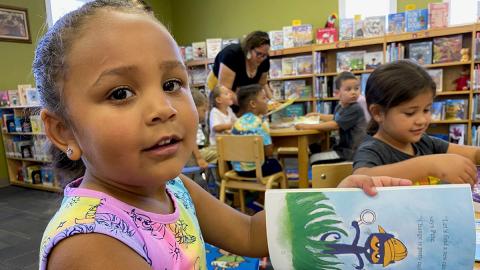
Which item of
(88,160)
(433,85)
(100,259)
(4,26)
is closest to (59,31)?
(88,160)

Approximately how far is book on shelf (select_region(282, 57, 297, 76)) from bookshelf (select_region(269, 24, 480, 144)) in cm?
6

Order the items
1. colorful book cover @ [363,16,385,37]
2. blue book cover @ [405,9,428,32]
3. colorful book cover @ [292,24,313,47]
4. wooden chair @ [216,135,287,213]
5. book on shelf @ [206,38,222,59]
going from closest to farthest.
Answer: wooden chair @ [216,135,287,213]
blue book cover @ [405,9,428,32]
colorful book cover @ [363,16,385,37]
colorful book cover @ [292,24,313,47]
book on shelf @ [206,38,222,59]

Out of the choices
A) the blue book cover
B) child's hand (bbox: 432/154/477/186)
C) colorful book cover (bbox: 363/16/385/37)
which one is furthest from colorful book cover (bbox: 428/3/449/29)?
child's hand (bbox: 432/154/477/186)

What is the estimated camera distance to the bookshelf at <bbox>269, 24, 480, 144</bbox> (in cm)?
371

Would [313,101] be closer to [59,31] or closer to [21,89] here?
[21,89]

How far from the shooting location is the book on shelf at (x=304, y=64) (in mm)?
4633

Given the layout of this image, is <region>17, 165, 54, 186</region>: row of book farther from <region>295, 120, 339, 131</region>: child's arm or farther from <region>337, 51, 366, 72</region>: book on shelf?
<region>337, 51, 366, 72</region>: book on shelf

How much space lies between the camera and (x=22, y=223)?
→ 2.95 m

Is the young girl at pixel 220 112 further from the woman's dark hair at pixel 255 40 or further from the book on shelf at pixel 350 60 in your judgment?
the book on shelf at pixel 350 60

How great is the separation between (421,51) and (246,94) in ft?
8.21

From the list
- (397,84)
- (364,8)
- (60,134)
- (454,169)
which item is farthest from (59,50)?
(364,8)

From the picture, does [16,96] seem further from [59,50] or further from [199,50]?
[59,50]

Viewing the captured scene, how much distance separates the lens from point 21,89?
13.7ft

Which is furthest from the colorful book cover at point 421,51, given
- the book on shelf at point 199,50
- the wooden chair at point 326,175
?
the wooden chair at point 326,175
